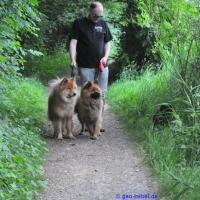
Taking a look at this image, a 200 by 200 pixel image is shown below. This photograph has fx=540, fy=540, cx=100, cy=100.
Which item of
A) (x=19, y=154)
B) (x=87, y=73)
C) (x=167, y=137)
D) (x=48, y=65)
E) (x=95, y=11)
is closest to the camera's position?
(x=19, y=154)

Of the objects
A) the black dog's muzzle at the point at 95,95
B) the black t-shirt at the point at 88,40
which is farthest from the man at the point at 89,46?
the black dog's muzzle at the point at 95,95

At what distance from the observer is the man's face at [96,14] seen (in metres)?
9.16

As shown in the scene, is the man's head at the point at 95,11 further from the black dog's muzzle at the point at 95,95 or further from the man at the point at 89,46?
the black dog's muzzle at the point at 95,95

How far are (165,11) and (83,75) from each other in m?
1.91

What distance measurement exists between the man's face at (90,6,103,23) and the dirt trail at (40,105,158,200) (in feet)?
6.79

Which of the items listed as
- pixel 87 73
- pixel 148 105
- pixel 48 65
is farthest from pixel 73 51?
pixel 48 65

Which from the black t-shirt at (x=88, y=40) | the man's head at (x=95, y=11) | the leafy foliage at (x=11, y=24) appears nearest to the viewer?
the leafy foliage at (x=11, y=24)

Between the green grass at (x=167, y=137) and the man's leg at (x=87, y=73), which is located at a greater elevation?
the man's leg at (x=87, y=73)

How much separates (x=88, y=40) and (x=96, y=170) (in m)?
2.80

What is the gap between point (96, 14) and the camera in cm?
923

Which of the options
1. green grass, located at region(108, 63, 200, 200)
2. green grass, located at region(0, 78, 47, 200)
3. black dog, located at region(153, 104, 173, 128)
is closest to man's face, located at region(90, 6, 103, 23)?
green grass, located at region(108, 63, 200, 200)

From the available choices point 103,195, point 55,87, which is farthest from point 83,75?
point 103,195

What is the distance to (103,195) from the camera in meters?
6.38

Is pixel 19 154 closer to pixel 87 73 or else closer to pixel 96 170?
pixel 96 170
